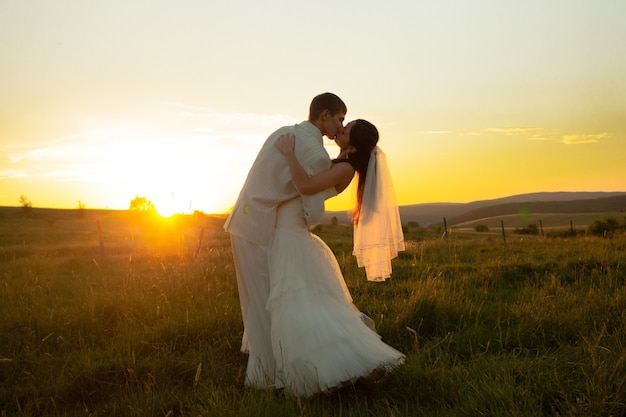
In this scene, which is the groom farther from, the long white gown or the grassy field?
the grassy field

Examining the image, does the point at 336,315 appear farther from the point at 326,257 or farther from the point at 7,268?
the point at 7,268

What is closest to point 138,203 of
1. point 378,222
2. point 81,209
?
point 81,209

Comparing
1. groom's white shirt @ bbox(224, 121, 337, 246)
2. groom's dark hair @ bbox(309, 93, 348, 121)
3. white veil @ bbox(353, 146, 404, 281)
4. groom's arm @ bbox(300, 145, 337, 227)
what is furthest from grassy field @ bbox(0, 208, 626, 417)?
groom's dark hair @ bbox(309, 93, 348, 121)

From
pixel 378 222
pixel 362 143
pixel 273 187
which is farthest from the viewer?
pixel 378 222

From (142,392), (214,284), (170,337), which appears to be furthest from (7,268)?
(142,392)

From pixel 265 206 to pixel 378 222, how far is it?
1.28 m

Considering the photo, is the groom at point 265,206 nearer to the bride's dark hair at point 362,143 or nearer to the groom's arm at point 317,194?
the groom's arm at point 317,194

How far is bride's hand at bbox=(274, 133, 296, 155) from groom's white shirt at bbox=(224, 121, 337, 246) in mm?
69

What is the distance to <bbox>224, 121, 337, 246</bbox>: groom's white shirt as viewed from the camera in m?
4.04

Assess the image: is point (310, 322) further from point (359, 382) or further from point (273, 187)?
point (273, 187)

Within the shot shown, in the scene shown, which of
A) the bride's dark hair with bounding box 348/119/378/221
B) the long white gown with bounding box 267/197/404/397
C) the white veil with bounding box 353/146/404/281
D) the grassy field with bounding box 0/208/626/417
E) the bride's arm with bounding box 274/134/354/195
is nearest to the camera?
the grassy field with bounding box 0/208/626/417

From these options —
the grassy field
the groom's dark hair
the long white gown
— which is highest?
the groom's dark hair

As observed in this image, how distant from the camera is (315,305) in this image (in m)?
3.95

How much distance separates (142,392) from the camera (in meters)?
4.15
